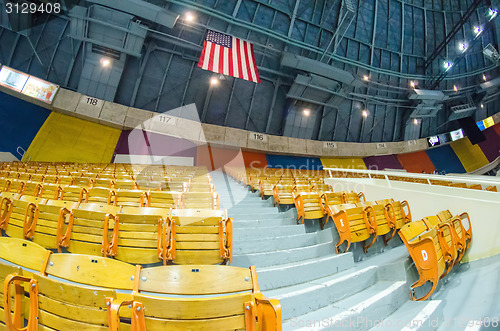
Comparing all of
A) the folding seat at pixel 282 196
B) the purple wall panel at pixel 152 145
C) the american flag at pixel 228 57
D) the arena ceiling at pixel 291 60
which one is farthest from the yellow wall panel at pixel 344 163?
the folding seat at pixel 282 196

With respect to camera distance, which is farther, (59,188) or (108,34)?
(108,34)

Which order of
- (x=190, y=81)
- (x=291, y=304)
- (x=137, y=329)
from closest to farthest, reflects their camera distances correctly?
(x=137, y=329), (x=291, y=304), (x=190, y=81)

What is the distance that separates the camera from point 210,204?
419cm

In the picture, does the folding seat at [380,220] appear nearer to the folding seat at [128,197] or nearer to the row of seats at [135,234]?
the row of seats at [135,234]

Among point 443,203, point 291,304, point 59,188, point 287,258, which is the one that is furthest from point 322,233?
point 59,188

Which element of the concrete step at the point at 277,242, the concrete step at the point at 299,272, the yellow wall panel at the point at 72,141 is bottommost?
the concrete step at the point at 299,272

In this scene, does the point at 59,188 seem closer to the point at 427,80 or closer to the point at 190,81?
the point at 190,81

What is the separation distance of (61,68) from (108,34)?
3.91m

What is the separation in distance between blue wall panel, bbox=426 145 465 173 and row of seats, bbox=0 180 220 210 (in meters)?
25.7

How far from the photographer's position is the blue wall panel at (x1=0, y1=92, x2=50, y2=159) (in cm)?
1150

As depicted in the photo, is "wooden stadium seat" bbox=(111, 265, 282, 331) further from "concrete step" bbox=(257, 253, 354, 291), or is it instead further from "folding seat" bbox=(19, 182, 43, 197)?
"folding seat" bbox=(19, 182, 43, 197)

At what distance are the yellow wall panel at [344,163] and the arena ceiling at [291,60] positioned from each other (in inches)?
88.1

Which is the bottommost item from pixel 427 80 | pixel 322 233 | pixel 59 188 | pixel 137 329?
pixel 137 329

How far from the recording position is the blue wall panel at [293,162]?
17.6 m
